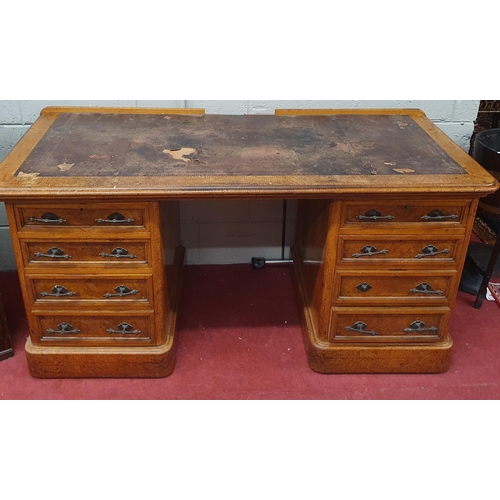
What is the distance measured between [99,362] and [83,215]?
0.61 metres

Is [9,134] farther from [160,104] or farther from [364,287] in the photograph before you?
[364,287]

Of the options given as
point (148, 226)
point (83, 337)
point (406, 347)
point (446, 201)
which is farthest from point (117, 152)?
point (406, 347)

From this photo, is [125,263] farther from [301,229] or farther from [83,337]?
[301,229]

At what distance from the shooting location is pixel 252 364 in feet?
7.39

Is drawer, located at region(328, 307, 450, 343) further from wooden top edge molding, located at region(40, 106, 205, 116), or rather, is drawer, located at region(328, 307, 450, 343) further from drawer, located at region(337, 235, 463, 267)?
wooden top edge molding, located at region(40, 106, 205, 116)

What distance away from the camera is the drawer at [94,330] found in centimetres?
205

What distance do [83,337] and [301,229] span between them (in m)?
1.11

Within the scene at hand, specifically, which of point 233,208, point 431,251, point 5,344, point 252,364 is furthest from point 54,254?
point 431,251

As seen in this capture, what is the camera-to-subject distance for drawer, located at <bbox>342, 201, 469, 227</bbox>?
1.88m

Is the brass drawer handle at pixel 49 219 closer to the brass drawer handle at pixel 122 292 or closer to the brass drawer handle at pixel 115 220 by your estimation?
the brass drawer handle at pixel 115 220

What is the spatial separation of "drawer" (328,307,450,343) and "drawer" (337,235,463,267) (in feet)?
0.68

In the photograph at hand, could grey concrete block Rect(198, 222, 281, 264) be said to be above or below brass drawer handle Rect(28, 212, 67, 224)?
below

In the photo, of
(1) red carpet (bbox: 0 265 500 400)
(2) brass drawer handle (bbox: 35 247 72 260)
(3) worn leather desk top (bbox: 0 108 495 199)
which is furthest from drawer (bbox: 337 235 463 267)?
(2) brass drawer handle (bbox: 35 247 72 260)

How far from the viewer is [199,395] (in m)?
2.10
